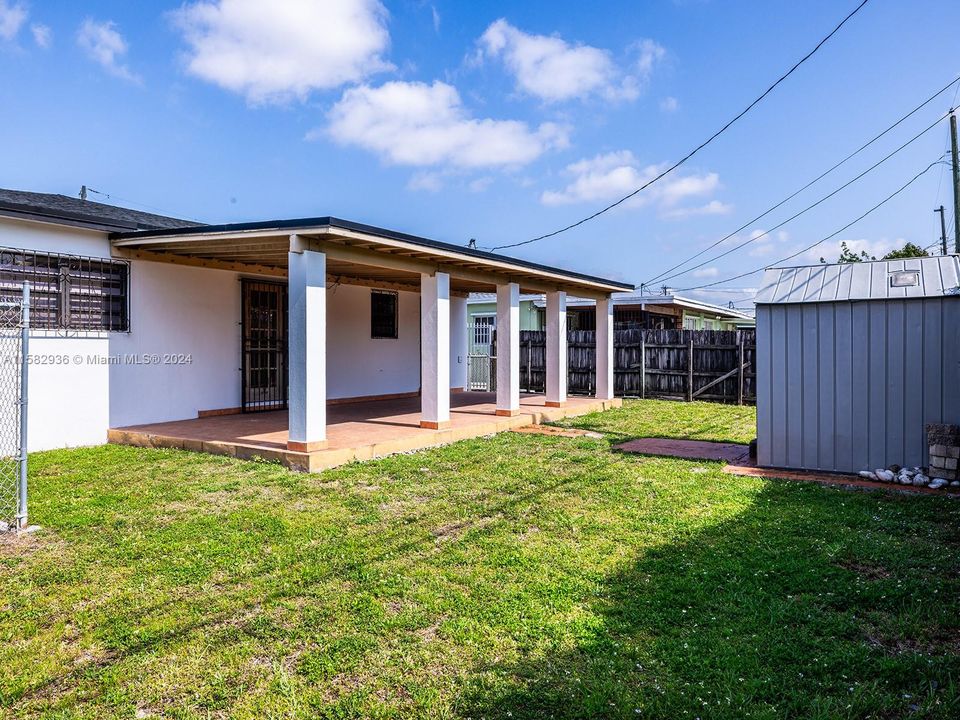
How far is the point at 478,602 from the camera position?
346cm

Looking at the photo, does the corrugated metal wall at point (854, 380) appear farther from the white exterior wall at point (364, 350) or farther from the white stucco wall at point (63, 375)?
the white stucco wall at point (63, 375)

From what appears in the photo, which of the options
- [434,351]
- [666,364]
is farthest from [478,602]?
[666,364]

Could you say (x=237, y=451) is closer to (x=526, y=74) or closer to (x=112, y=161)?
(x=526, y=74)

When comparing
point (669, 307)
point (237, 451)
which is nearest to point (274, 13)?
point (237, 451)

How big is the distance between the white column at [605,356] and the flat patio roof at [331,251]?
86.7 inches

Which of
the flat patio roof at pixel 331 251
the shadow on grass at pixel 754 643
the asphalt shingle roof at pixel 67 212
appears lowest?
the shadow on grass at pixel 754 643

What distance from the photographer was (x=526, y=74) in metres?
14.8

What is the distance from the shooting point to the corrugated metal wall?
20.4 feet

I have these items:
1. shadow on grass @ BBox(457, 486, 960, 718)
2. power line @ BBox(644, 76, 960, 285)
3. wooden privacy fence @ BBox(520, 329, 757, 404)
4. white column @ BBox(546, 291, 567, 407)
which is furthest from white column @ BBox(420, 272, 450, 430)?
power line @ BBox(644, 76, 960, 285)

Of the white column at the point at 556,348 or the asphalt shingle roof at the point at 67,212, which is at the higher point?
the asphalt shingle roof at the point at 67,212

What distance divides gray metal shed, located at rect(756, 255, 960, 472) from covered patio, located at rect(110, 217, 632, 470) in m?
4.20

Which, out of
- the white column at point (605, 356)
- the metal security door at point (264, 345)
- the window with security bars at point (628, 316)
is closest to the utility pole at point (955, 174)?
the window with security bars at point (628, 316)

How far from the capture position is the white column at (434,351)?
8656 millimetres

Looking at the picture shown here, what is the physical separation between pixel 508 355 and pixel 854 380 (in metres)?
5.32
